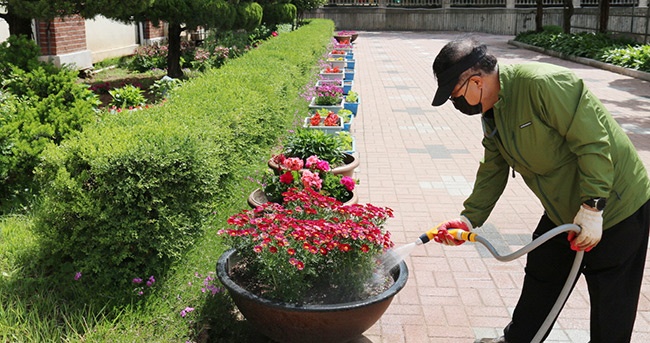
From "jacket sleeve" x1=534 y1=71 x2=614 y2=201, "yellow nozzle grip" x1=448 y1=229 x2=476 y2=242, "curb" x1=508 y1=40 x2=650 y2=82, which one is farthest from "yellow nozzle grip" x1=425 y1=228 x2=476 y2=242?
"curb" x1=508 y1=40 x2=650 y2=82

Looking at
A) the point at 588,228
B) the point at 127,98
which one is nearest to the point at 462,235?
the point at 588,228

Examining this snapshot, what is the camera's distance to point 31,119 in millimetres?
5609

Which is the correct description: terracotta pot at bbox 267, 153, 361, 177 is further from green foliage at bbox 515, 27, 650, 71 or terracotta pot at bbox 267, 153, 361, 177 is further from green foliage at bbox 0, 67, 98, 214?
green foliage at bbox 515, 27, 650, 71

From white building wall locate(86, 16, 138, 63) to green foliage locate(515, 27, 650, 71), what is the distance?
45.4 feet

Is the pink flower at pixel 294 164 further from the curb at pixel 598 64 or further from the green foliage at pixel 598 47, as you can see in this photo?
the green foliage at pixel 598 47

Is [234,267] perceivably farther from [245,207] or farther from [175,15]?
[175,15]

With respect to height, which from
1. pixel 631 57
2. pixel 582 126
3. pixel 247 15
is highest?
pixel 247 15

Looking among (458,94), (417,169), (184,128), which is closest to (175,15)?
(417,169)

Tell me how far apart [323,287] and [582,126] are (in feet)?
5.24

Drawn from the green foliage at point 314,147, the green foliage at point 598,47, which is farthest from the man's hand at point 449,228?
the green foliage at point 598,47

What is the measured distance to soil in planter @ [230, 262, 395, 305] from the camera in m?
3.45

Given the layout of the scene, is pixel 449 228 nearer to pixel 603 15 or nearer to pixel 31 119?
pixel 31 119

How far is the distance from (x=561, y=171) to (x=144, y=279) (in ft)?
7.80

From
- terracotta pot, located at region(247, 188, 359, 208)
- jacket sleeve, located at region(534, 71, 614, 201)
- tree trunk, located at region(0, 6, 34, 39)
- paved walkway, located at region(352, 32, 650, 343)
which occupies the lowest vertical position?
Answer: paved walkway, located at region(352, 32, 650, 343)
